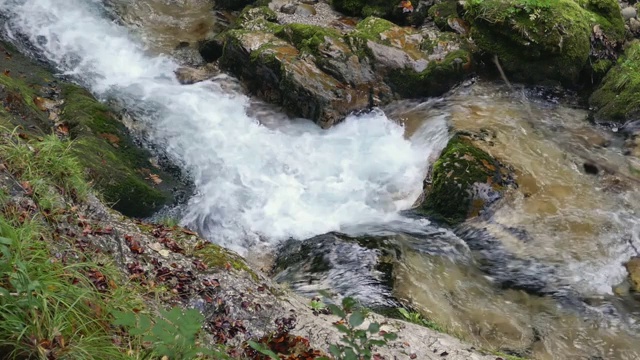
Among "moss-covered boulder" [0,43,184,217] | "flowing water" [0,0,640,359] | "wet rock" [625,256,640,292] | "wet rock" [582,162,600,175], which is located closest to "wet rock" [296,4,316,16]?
"flowing water" [0,0,640,359]

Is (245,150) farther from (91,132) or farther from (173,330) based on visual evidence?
(173,330)

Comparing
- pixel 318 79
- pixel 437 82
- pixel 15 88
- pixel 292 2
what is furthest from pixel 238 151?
pixel 292 2

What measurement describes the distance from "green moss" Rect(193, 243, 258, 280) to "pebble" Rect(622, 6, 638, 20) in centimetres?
1107

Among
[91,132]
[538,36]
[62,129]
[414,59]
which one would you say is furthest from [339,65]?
[62,129]

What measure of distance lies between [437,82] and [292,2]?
436 centimetres

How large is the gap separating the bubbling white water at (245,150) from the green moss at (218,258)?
2.32 m

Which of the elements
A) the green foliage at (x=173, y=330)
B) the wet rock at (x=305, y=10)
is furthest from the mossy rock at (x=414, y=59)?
the green foliage at (x=173, y=330)

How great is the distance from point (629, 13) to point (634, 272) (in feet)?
25.1

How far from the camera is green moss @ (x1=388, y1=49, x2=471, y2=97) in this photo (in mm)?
9453

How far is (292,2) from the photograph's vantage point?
11.8m

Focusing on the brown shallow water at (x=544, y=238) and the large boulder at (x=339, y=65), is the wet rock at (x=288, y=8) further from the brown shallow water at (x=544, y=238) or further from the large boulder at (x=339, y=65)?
the brown shallow water at (x=544, y=238)

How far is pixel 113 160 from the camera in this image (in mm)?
6191

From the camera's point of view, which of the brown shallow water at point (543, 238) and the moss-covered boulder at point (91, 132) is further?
the moss-covered boulder at point (91, 132)

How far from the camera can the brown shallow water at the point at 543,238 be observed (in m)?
5.32
